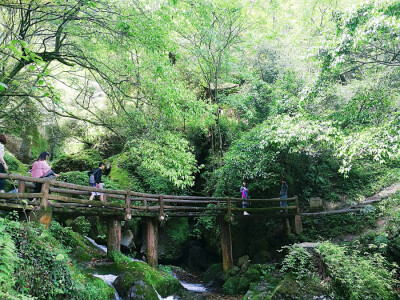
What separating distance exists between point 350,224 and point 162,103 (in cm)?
1052

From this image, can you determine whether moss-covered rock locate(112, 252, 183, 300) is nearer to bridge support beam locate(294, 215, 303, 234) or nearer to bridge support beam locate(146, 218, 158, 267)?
bridge support beam locate(146, 218, 158, 267)

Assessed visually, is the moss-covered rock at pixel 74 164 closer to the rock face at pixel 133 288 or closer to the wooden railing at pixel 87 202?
the wooden railing at pixel 87 202

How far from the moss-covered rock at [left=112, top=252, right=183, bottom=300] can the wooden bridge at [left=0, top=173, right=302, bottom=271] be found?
46.0 inches

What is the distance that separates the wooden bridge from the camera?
652cm

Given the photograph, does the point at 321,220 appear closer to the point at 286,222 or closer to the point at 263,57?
the point at 286,222

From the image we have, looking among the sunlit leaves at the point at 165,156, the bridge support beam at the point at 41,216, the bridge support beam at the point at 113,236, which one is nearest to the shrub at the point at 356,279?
the sunlit leaves at the point at 165,156

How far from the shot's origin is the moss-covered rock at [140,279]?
761 cm

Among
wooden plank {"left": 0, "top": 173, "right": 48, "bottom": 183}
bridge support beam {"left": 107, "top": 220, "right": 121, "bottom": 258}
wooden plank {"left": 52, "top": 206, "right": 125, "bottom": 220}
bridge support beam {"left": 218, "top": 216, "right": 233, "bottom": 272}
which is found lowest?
bridge support beam {"left": 218, "top": 216, "right": 233, "bottom": 272}

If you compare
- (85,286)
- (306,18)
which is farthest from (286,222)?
(306,18)

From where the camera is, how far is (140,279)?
7918mm

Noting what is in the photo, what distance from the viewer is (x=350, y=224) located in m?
13.0

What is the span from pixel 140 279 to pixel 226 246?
539 cm


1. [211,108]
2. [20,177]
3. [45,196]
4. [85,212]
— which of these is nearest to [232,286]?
[85,212]

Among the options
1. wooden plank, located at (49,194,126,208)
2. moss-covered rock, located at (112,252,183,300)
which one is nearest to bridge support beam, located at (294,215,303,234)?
moss-covered rock, located at (112,252,183,300)
